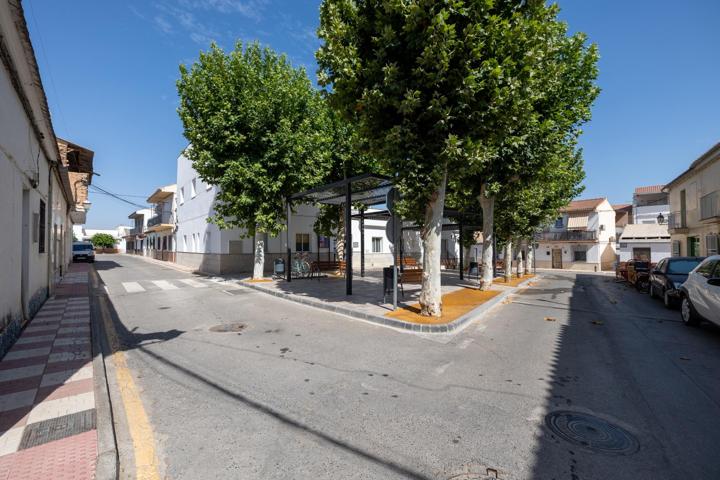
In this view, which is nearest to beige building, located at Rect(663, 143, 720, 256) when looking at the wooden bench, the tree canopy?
the wooden bench

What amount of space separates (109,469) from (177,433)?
0.64 meters

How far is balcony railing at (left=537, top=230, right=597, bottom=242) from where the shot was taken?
131 ft

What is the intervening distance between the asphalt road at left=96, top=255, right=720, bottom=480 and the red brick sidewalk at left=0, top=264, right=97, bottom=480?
33 cm

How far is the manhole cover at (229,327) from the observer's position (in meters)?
7.20

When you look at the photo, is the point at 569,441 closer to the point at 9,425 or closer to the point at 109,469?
the point at 109,469

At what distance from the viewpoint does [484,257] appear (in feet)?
46.2

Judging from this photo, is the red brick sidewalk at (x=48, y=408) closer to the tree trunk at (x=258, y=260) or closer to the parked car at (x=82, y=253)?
the tree trunk at (x=258, y=260)

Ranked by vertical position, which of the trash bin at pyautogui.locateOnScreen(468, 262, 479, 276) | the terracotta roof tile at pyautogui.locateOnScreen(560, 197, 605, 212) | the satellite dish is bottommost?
the trash bin at pyautogui.locateOnScreen(468, 262, 479, 276)

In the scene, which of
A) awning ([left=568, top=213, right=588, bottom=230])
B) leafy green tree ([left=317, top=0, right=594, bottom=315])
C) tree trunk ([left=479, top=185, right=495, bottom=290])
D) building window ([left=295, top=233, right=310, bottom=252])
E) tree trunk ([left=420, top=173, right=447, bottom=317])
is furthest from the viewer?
awning ([left=568, top=213, right=588, bottom=230])

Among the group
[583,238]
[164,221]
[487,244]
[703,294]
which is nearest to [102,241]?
[164,221]

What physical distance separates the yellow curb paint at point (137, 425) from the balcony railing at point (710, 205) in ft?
85.1

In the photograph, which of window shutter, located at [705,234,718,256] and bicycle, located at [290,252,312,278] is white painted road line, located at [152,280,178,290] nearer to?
bicycle, located at [290,252,312,278]

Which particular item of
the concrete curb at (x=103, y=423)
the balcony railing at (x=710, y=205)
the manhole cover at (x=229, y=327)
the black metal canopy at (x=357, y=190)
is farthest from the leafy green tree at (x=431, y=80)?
the balcony railing at (x=710, y=205)

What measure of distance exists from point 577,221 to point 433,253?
40.6m
